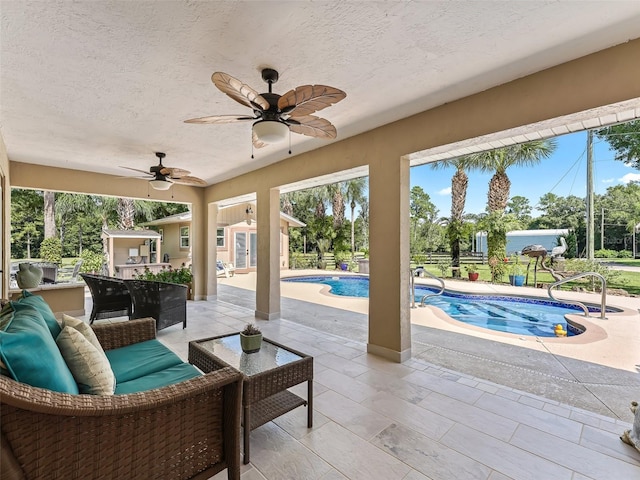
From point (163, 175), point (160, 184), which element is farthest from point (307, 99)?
point (160, 184)

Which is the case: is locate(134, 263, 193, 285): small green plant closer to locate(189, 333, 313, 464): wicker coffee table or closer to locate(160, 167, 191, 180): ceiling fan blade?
locate(160, 167, 191, 180): ceiling fan blade

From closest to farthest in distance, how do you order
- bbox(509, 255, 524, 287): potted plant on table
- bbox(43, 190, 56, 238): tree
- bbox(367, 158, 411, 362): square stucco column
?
bbox(367, 158, 411, 362): square stucco column
bbox(509, 255, 524, 287): potted plant on table
bbox(43, 190, 56, 238): tree

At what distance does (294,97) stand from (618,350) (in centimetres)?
483

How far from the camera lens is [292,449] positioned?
78.9 inches

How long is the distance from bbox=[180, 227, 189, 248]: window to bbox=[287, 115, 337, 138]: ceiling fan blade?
1148cm

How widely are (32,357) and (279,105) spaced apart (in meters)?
2.10

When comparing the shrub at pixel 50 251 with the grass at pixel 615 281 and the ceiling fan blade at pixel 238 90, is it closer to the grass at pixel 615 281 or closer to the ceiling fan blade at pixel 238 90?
the ceiling fan blade at pixel 238 90

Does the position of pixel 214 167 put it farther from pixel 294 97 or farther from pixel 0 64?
pixel 294 97

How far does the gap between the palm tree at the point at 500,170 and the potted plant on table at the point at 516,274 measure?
47 cm

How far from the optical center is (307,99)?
7.14ft

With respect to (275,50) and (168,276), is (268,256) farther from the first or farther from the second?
(275,50)

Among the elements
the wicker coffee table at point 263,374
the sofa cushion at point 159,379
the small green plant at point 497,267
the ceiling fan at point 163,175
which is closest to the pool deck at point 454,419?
the wicker coffee table at point 263,374

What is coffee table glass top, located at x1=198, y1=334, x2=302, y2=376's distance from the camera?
217cm

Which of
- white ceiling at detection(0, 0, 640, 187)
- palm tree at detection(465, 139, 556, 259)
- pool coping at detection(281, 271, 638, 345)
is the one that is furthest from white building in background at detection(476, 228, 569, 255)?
white ceiling at detection(0, 0, 640, 187)
